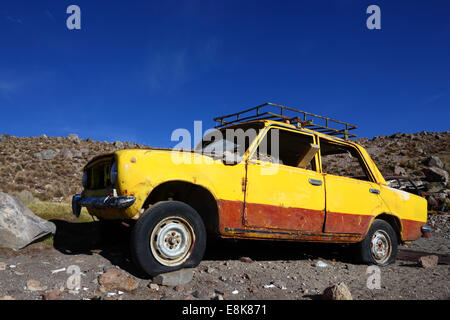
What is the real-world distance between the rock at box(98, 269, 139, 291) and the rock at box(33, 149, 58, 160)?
23518mm

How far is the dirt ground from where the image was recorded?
3.10m

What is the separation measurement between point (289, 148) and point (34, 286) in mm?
4110

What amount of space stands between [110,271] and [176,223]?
812mm

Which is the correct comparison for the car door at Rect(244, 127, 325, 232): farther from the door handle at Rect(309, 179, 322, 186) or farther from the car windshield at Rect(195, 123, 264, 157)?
the car windshield at Rect(195, 123, 264, 157)

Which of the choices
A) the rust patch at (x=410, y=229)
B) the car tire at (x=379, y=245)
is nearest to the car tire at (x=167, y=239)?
the car tire at (x=379, y=245)

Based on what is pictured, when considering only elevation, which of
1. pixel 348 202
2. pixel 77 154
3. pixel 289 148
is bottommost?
pixel 348 202

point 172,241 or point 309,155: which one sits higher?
point 309,155

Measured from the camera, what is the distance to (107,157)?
378cm

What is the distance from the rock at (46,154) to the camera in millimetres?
23484

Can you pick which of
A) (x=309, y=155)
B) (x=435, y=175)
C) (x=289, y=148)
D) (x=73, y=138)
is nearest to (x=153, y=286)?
(x=309, y=155)

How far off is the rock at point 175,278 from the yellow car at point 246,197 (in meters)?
0.07

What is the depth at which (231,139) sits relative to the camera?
4883 mm

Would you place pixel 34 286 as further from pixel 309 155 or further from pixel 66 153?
pixel 66 153

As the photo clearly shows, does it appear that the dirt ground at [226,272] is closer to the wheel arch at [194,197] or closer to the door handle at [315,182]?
the wheel arch at [194,197]
